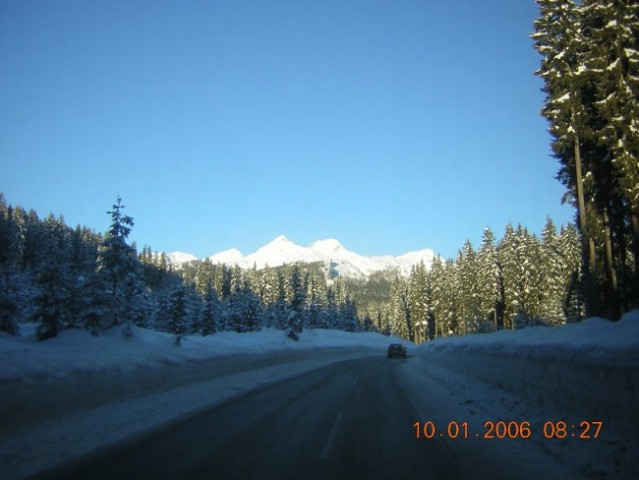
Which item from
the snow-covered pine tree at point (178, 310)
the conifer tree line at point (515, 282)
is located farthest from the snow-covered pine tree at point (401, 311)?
the snow-covered pine tree at point (178, 310)

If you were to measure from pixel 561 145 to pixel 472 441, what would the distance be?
1971 centimetres

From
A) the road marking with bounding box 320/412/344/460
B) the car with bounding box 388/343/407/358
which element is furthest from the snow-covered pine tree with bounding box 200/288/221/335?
the road marking with bounding box 320/412/344/460

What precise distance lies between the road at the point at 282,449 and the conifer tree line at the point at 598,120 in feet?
50.9

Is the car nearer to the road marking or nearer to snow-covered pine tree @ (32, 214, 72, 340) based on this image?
snow-covered pine tree @ (32, 214, 72, 340)

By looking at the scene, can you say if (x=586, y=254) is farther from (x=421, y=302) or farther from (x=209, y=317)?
(x=421, y=302)

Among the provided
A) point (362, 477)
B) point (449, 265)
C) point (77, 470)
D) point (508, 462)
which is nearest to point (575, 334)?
point (508, 462)

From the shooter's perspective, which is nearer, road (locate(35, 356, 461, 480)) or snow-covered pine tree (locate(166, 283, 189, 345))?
road (locate(35, 356, 461, 480))

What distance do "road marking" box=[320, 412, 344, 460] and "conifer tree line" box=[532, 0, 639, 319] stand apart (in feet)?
52.4

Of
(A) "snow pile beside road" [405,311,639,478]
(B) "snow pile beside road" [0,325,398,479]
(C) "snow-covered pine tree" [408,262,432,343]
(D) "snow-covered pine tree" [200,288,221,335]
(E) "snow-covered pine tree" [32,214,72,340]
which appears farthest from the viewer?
(C) "snow-covered pine tree" [408,262,432,343]

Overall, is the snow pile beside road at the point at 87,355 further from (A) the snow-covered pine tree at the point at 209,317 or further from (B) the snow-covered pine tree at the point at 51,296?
(A) the snow-covered pine tree at the point at 209,317

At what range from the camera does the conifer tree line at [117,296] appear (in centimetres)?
2900

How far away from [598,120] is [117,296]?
30569 mm
